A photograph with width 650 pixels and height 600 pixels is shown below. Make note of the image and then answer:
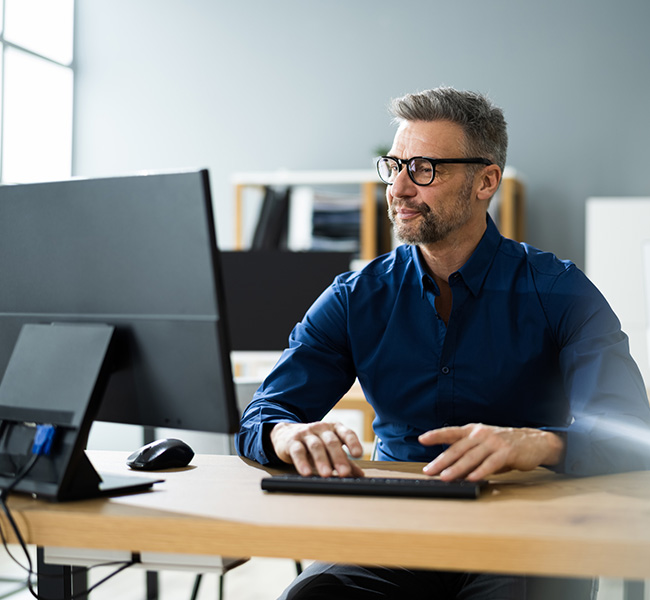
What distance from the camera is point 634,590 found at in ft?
3.28

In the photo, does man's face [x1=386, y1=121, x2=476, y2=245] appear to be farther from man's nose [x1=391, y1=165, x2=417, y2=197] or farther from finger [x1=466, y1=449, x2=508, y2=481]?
finger [x1=466, y1=449, x2=508, y2=481]

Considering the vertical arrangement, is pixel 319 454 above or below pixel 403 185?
below

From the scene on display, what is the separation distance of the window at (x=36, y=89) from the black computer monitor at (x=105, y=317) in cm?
326

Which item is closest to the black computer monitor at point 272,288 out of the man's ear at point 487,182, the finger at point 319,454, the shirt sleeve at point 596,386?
the man's ear at point 487,182

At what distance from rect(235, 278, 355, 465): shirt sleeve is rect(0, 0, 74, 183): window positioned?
3.04m

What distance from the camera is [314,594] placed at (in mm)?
1243

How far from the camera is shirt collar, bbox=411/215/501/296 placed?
5.17ft

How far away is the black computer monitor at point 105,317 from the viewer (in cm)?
101

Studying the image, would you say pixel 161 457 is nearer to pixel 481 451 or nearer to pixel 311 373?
pixel 311 373

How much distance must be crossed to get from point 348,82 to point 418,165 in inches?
125

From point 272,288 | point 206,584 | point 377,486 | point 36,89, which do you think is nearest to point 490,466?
point 377,486

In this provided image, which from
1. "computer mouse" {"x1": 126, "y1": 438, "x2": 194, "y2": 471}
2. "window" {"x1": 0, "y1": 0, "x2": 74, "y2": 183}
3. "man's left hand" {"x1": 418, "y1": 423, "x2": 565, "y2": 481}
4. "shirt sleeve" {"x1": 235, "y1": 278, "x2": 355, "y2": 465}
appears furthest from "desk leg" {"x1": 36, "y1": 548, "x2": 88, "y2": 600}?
"window" {"x1": 0, "y1": 0, "x2": 74, "y2": 183}

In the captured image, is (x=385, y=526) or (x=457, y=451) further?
(x=457, y=451)

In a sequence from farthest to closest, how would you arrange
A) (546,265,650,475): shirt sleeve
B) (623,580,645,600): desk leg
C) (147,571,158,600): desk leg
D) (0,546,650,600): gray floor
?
(0,546,650,600): gray floor
(147,571,158,600): desk leg
(546,265,650,475): shirt sleeve
(623,580,645,600): desk leg
